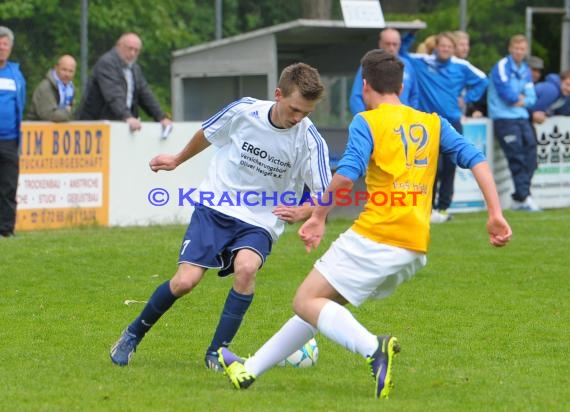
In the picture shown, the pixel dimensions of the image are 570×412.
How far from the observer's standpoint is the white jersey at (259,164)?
7.18m

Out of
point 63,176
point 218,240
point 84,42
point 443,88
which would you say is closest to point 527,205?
point 443,88

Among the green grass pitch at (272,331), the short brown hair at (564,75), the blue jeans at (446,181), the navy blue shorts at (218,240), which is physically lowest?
the green grass pitch at (272,331)

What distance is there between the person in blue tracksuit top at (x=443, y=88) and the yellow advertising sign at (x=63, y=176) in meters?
3.86

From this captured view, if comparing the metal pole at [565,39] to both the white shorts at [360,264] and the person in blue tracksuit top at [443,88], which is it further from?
the white shorts at [360,264]

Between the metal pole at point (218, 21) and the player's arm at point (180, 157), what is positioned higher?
the metal pole at point (218, 21)

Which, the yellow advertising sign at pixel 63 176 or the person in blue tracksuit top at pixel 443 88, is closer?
the yellow advertising sign at pixel 63 176

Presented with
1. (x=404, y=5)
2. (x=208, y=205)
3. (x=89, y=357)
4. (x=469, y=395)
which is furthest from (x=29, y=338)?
(x=404, y=5)

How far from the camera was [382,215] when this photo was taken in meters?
6.26

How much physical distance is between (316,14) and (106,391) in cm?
1252

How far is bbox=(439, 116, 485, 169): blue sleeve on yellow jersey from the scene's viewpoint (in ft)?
20.8

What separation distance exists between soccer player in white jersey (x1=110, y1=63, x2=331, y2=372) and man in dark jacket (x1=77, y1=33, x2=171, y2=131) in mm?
7562

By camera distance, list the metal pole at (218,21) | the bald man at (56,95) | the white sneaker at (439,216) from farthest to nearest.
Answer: the metal pole at (218,21), the white sneaker at (439,216), the bald man at (56,95)

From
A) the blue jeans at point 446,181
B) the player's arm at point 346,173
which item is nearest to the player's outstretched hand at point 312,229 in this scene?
the player's arm at point 346,173

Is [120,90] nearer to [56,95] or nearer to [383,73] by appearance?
[56,95]
